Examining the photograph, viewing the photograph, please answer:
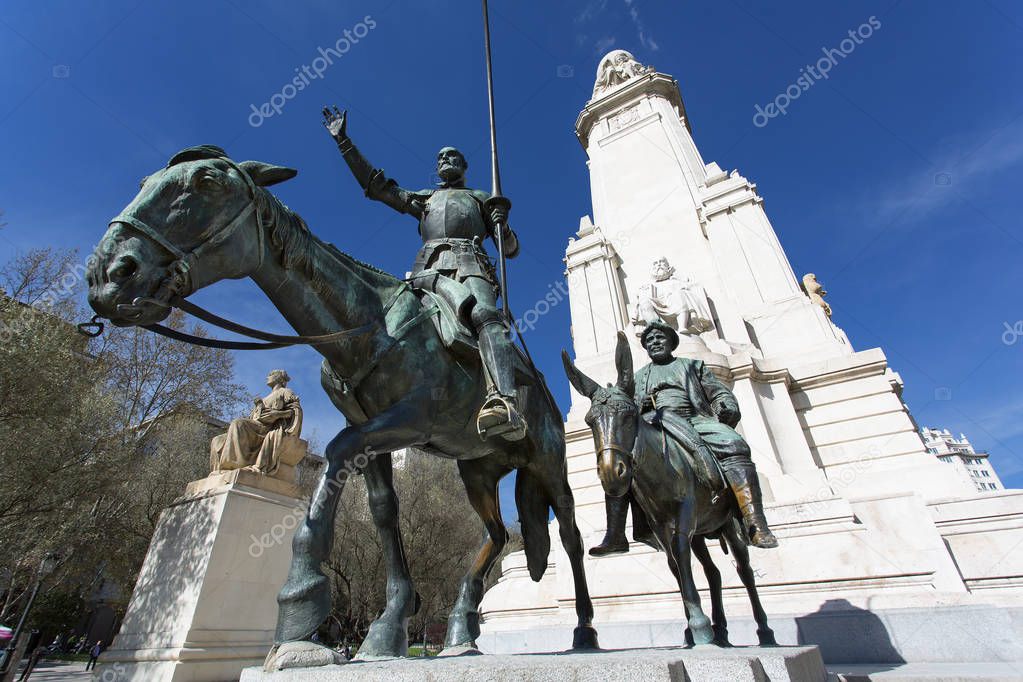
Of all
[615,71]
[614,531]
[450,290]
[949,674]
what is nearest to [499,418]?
[450,290]

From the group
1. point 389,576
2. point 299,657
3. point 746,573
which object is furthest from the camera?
point 746,573

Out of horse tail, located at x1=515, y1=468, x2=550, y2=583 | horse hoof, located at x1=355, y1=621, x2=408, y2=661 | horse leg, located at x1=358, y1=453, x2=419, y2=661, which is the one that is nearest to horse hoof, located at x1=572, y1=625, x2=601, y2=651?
horse tail, located at x1=515, y1=468, x2=550, y2=583

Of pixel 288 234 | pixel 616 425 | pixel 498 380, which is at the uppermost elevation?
pixel 288 234

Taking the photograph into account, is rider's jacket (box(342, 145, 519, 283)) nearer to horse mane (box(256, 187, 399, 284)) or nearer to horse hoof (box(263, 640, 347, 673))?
horse mane (box(256, 187, 399, 284))

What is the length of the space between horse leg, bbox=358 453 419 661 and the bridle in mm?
941

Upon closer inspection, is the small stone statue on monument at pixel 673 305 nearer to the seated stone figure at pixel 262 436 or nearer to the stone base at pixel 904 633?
the stone base at pixel 904 633

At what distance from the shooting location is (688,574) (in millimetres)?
4074

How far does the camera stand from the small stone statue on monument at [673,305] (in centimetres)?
1469

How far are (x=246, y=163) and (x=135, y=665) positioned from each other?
23.1ft

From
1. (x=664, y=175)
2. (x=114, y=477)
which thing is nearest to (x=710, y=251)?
(x=664, y=175)

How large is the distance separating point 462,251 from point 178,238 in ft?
6.87

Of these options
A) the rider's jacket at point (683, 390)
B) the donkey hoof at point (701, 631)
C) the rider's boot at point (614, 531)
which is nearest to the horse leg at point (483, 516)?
the rider's boot at point (614, 531)

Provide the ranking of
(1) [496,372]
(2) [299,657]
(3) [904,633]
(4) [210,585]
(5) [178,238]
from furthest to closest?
1. (4) [210,585]
2. (3) [904,633]
3. (1) [496,372]
4. (5) [178,238]
5. (2) [299,657]

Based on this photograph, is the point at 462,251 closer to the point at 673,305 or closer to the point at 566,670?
the point at 566,670
